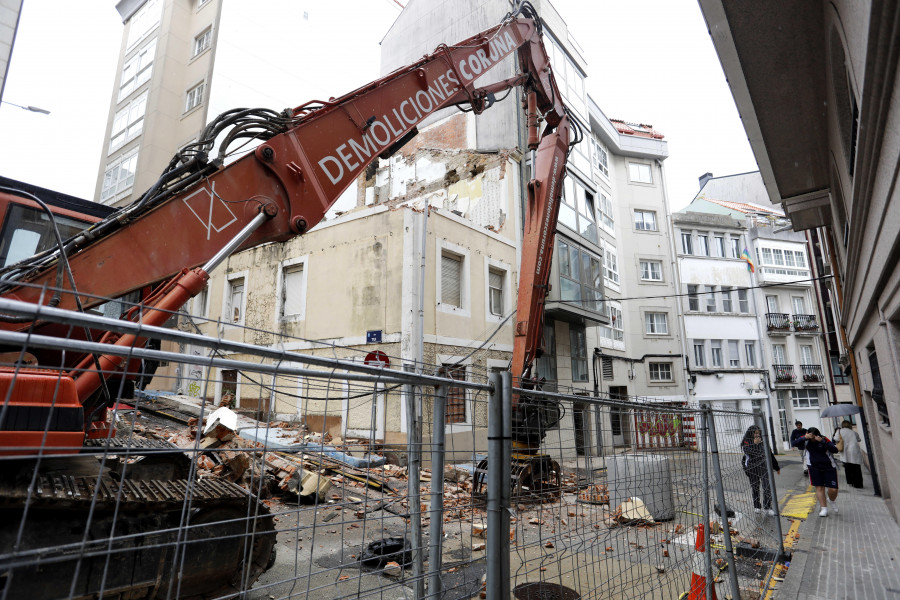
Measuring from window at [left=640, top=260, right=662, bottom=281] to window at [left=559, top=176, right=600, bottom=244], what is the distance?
9899 mm

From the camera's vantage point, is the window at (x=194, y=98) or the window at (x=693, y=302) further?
the window at (x=693, y=302)

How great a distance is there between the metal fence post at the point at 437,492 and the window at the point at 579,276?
1585 cm

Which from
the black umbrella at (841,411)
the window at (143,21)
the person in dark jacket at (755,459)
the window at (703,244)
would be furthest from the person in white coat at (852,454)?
the window at (143,21)

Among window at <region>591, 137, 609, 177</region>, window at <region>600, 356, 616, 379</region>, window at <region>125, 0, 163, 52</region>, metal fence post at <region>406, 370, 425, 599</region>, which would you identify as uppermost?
window at <region>125, 0, 163, 52</region>

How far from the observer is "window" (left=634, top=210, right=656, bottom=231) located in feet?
99.5

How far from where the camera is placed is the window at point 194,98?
76.2 ft

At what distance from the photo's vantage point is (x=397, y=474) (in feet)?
35.4

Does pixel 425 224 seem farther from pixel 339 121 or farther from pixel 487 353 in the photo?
pixel 339 121

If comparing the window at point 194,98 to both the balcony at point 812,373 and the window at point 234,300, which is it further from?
the balcony at point 812,373

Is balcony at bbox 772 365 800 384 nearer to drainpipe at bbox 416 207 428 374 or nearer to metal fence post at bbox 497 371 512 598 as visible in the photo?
drainpipe at bbox 416 207 428 374

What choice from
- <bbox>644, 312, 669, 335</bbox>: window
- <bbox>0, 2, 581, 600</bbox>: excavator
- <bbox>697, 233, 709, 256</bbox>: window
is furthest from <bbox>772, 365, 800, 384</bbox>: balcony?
<bbox>0, 2, 581, 600</bbox>: excavator

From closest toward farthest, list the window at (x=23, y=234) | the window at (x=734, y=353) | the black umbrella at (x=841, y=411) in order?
the window at (x=23, y=234) < the black umbrella at (x=841, y=411) < the window at (x=734, y=353)

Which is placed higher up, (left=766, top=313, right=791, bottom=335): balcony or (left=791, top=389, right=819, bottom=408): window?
(left=766, top=313, right=791, bottom=335): balcony

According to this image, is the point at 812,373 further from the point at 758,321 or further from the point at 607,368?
the point at 607,368
